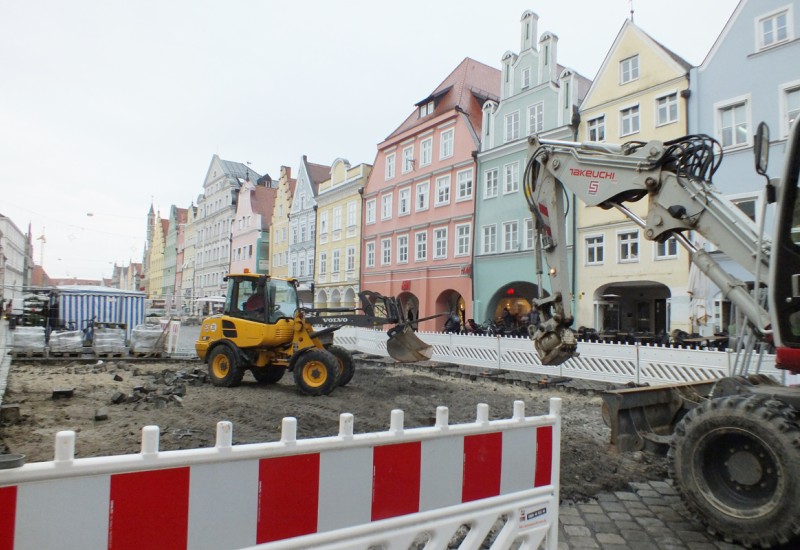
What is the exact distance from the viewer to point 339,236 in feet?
128

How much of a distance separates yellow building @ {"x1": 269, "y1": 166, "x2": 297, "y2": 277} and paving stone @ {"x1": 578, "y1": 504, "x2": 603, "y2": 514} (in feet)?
141

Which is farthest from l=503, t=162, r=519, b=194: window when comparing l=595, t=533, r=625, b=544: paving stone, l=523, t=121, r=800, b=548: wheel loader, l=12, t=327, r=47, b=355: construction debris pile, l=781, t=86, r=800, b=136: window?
l=595, t=533, r=625, b=544: paving stone

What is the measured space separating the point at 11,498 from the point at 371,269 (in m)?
33.8

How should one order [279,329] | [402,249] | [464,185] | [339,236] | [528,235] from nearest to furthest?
[279,329], [528,235], [464,185], [402,249], [339,236]

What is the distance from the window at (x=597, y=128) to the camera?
22000 millimetres

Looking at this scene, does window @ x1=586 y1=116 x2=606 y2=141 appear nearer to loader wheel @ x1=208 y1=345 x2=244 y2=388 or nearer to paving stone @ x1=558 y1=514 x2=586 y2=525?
loader wheel @ x1=208 y1=345 x2=244 y2=388

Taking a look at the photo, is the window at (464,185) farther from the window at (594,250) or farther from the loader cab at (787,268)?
the loader cab at (787,268)

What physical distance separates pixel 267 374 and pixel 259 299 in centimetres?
193

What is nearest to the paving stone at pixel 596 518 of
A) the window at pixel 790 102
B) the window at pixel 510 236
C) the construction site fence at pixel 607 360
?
the construction site fence at pixel 607 360

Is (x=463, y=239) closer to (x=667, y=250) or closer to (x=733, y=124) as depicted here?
(x=667, y=250)

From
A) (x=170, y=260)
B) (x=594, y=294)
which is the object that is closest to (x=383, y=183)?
(x=594, y=294)

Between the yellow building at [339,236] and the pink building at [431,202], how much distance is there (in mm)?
1202

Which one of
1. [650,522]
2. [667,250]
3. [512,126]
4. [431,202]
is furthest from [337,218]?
[650,522]

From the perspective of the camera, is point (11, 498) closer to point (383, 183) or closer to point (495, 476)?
point (495, 476)
